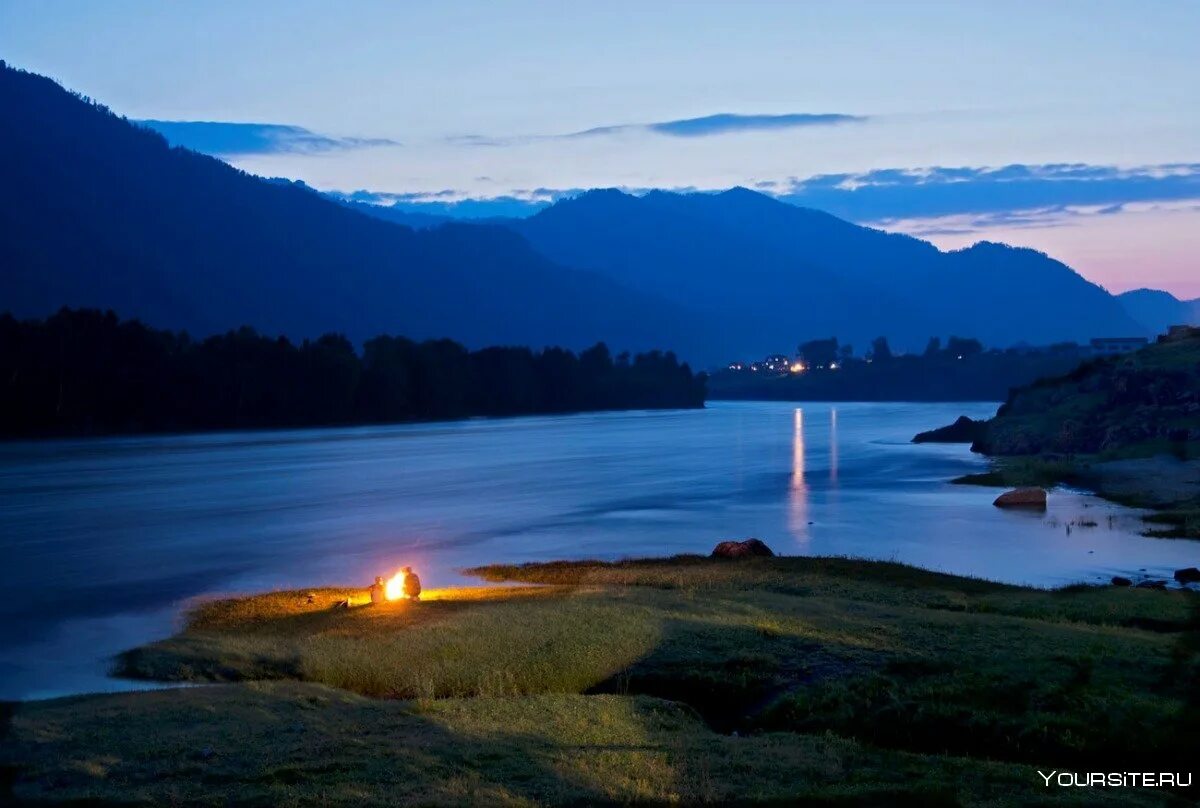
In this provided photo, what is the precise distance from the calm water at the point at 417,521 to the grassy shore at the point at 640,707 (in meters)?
5.74

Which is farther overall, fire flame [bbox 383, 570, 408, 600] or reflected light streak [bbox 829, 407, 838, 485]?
reflected light streak [bbox 829, 407, 838, 485]

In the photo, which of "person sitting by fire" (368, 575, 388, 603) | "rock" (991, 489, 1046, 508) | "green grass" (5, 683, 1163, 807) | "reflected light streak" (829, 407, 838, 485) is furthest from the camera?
"reflected light streak" (829, 407, 838, 485)

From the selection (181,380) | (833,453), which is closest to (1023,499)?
(833,453)

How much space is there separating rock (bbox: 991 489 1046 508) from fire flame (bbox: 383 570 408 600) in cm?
4425

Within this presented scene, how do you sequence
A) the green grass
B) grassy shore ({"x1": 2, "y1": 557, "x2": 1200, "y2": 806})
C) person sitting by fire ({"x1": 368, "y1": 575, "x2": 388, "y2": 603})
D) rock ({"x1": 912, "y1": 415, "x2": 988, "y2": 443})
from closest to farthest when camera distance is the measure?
the green grass, grassy shore ({"x1": 2, "y1": 557, "x2": 1200, "y2": 806}), person sitting by fire ({"x1": 368, "y1": 575, "x2": 388, "y2": 603}), rock ({"x1": 912, "y1": 415, "x2": 988, "y2": 443})

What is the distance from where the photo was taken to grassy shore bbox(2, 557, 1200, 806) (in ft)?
47.9

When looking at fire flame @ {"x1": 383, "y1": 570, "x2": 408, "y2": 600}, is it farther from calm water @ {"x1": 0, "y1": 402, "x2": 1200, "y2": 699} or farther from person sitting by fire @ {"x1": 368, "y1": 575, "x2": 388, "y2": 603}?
calm water @ {"x1": 0, "y1": 402, "x2": 1200, "y2": 699}

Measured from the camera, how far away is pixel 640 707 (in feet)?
62.5

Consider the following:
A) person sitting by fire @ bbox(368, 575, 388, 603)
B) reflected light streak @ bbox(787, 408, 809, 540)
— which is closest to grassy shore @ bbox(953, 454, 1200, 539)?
reflected light streak @ bbox(787, 408, 809, 540)

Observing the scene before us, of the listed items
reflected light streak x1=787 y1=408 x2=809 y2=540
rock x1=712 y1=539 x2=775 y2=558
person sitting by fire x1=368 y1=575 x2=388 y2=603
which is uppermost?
person sitting by fire x1=368 y1=575 x2=388 y2=603

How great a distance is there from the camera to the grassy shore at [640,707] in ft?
47.9

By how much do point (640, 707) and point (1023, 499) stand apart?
52613 mm

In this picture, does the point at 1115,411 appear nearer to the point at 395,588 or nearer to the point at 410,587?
the point at 410,587

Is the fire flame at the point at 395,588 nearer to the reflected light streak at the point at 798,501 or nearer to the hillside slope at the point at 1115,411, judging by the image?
the reflected light streak at the point at 798,501
